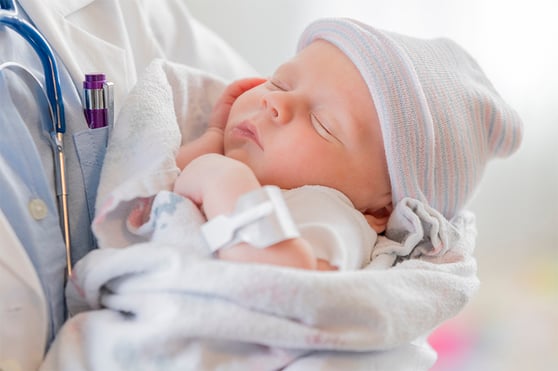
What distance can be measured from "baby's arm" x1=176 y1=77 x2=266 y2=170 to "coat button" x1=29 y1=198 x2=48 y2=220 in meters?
0.20

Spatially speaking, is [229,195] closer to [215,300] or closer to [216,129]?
[215,300]

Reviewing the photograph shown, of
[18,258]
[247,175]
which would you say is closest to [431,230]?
[247,175]

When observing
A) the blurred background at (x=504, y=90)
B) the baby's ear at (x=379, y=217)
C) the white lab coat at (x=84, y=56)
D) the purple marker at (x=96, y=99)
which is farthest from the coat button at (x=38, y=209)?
the blurred background at (x=504, y=90)

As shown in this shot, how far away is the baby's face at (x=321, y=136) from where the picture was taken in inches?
34.3

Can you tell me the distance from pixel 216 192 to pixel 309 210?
4.6 inches

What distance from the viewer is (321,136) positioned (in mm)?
875

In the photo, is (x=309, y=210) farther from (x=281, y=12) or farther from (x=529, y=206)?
(x=529, y=206)

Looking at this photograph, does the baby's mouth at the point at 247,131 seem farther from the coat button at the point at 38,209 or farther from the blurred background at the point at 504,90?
the blurred background at the point at 504,90

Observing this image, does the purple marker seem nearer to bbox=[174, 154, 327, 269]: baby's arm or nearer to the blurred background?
bbox=[174, 154, 327, 269]: baby's arm

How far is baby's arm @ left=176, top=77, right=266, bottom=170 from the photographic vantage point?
36.8 inches

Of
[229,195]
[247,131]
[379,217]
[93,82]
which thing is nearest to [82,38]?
[93,82]

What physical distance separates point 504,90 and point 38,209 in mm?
1149

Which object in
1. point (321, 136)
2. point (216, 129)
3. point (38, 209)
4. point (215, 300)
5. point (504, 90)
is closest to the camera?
point (215, 300)

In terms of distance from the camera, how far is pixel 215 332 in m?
0.64
